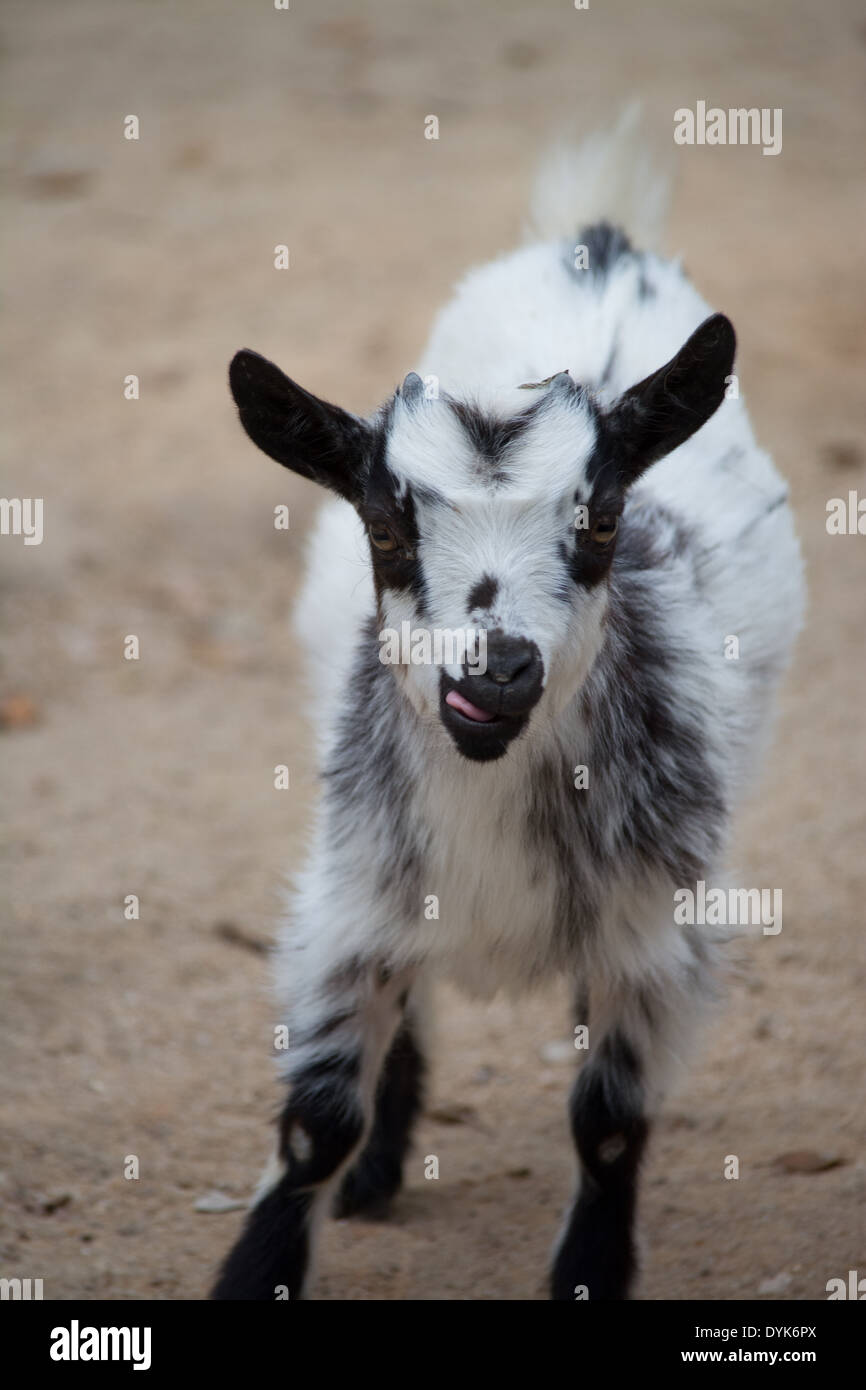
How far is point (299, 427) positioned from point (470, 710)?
76 centimetres

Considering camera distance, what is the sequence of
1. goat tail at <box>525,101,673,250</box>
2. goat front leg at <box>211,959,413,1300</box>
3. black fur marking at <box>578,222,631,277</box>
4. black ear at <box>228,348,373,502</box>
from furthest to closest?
goat tail at <box>525,101,673,250</box> → black fur marking at <box>578,222,631,277</box> → goat front leg at <box>211,959,413,1300</box> → black ear at <box>228,348,373,502</box>

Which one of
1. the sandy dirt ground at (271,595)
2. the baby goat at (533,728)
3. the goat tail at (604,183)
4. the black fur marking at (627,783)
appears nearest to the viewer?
the baby goat at (533,728)

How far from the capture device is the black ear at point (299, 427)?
10.5ft

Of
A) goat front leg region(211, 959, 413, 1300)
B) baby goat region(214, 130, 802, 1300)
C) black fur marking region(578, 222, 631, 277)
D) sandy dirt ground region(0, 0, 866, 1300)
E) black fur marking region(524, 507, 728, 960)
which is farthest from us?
black fur marking region(578, 222, 631, 277)

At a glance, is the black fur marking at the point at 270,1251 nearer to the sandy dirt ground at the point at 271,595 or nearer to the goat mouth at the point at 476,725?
the sandy dirt ground at the point at 271,595

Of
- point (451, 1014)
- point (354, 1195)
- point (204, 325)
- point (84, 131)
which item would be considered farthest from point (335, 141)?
point (354, 1195)

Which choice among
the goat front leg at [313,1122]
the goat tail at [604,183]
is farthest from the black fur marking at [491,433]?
the goat tail at [604,183]

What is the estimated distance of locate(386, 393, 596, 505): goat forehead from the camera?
3064 millimetres

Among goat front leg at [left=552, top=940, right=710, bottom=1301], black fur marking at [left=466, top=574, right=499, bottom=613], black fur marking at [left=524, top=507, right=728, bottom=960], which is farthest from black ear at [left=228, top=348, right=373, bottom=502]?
goat front leg at [left=552, top=940, right=710, bottom=1301]

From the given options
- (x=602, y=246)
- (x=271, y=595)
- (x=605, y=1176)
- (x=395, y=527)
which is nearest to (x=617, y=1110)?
(x=605, y=1176)

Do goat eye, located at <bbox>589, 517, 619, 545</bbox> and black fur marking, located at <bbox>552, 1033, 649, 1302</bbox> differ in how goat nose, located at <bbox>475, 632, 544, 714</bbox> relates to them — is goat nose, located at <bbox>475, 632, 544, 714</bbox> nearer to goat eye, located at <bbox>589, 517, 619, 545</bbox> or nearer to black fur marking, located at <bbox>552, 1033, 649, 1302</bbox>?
goat eye, located at <bbox>589, 517, 619, 545</bbox>

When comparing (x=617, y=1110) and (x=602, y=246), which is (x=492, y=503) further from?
(x=602, y=246)

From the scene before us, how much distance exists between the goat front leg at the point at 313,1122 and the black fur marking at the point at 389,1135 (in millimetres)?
560

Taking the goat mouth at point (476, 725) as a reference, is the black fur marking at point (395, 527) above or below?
above
